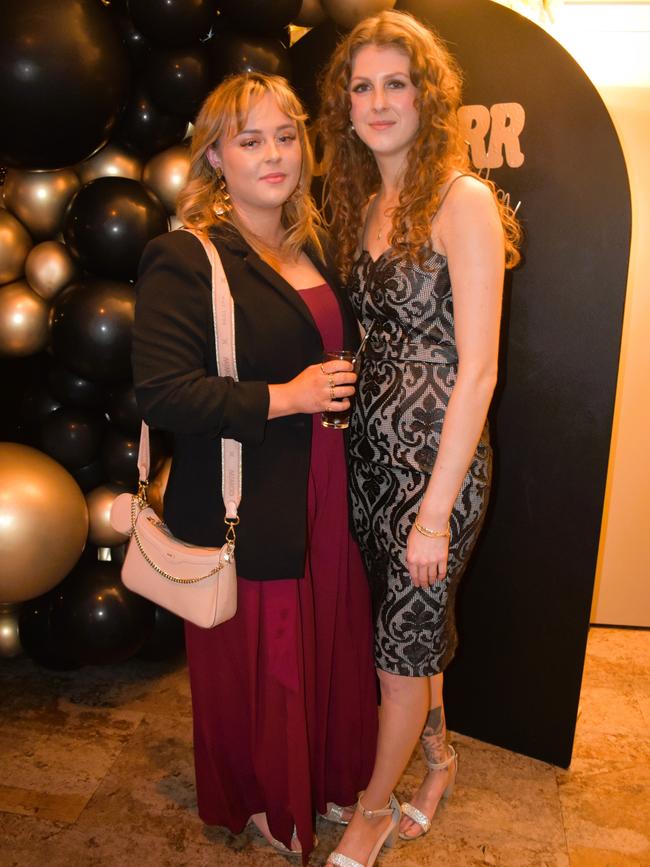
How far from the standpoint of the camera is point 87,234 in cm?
210

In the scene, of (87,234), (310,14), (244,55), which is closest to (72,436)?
(87,234)

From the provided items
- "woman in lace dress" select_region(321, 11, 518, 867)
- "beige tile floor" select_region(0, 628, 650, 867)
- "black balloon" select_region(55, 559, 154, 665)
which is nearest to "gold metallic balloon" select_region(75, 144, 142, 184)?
"woman in lace dress" select_region(321, 11, 518, 867)

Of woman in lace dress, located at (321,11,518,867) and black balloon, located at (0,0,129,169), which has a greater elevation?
black balloon, located at (0,0,129,169)

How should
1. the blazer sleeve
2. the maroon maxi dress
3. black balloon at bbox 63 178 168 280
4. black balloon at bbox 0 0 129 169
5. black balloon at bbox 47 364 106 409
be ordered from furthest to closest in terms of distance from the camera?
1. black balloon at bbox 47 364 106 409
2. black balloon at bbox 63 178 168 280
3. black balloon at bbox 0 0 129 169
4. the maroon maxi dress
5. the blazer sleeve

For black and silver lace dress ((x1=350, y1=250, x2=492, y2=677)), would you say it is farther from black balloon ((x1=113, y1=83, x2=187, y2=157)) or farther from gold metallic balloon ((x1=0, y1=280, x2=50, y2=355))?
gold metallic balloon ((x1=0, y1=280, x2=50, y2=355))

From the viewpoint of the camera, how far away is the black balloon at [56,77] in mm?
1840

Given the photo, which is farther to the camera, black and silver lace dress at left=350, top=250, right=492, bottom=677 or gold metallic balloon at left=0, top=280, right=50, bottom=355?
gold metallic balloon at left=0, top=280, right=50, bottom=355

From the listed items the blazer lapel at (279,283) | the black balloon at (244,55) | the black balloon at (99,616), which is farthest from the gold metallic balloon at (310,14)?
the black balloon at (99,616)

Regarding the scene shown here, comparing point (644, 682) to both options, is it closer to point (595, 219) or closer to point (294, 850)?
point (294, 850)

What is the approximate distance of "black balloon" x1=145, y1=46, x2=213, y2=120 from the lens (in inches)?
81.4

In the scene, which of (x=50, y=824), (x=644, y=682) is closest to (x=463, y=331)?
(x=50, y=824)

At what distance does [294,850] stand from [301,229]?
1.50m

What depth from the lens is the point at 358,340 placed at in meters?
1.76

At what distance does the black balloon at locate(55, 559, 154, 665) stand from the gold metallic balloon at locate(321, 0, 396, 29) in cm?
172
